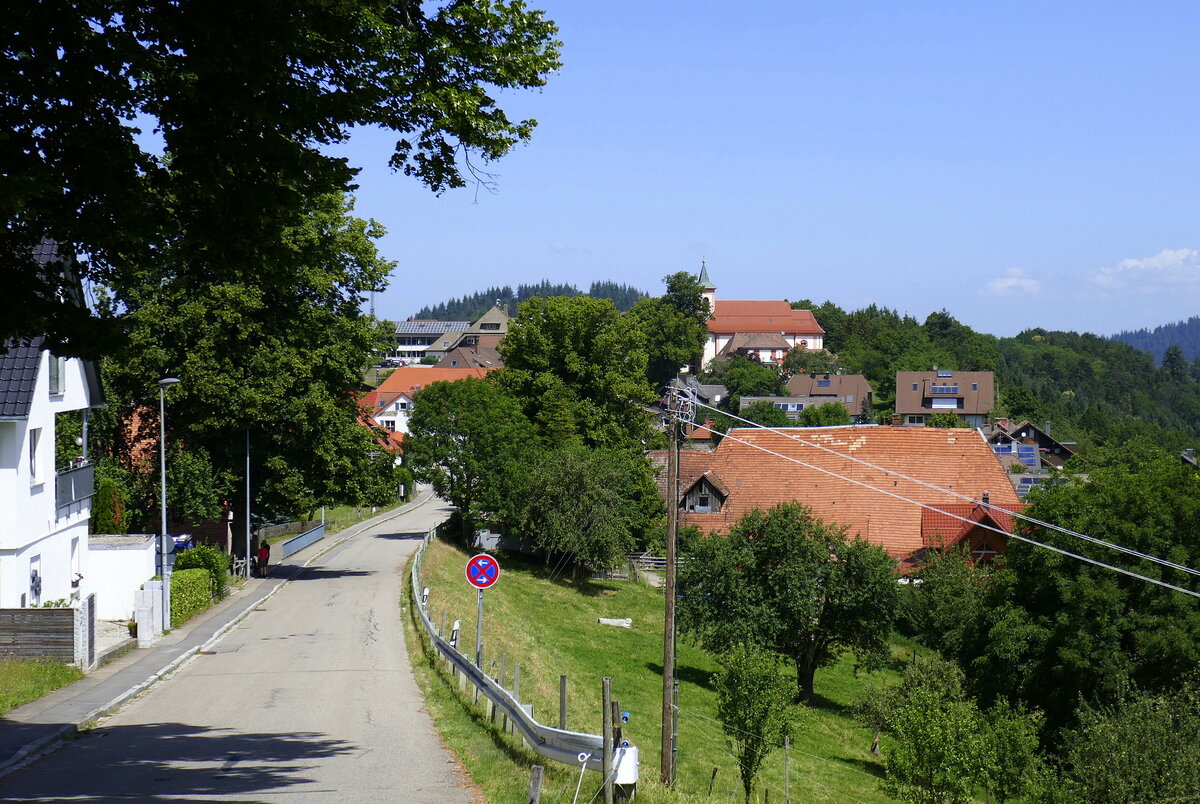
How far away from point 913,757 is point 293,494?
23868 mm

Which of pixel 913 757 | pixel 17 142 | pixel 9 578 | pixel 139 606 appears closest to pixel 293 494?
pixel 139 606

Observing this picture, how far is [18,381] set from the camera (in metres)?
22.5

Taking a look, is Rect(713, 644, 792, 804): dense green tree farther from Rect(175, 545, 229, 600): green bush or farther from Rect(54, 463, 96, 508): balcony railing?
Rect(175, 545, 229, 600): green bush

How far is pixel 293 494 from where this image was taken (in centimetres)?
3706

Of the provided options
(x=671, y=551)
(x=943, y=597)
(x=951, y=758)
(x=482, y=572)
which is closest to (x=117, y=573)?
(x=482, y=572)

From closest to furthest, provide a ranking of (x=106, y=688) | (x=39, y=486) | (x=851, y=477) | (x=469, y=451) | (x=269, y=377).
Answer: (x=106, y=688) < (x=39, y=486) < (x=269, y=377) < (x=469, y=451) < (x=851, y=477)

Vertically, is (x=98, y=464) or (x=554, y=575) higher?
(x=98, y=464)

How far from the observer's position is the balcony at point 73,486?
2473 cm

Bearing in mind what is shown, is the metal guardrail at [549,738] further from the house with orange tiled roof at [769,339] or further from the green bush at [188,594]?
the house with orange tiled roof at [769,339]

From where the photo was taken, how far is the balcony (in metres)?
24.7

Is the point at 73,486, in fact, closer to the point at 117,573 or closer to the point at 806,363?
the point at 117,573

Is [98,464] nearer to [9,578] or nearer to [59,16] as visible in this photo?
[9,578]

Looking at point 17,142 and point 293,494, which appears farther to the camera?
point 293,494

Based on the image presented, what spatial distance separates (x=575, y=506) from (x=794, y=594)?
1535 cm
